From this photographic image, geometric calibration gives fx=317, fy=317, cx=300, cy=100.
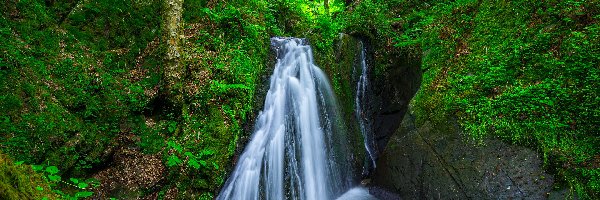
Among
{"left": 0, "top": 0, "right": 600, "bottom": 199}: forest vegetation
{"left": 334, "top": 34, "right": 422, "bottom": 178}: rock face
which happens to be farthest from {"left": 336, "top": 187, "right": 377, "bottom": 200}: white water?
{"left": 0, "top": 0, "right": 600, "bottom": 199}: forest vegetation

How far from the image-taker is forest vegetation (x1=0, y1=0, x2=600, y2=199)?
514 cm

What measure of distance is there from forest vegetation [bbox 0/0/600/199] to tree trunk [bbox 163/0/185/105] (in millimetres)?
21

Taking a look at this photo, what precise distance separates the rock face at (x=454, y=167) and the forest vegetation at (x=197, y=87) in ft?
0.76

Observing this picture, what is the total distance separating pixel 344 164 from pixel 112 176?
5360mm

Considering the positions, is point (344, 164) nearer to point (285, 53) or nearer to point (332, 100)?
point (332, 100)

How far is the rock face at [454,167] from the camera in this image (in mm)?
5168

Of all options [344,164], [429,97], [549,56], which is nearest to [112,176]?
[344,164]

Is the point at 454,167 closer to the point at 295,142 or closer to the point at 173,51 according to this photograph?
the point at 295,142

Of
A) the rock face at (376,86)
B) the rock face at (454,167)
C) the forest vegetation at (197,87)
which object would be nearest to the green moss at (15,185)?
the forest vegetation at (197,87)

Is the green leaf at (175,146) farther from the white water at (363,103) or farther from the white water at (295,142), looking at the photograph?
the white water at (363,103)

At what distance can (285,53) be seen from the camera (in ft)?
28.3

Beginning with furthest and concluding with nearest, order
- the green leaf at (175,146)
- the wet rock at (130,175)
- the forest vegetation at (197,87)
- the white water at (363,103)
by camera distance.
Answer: the white water at (363,103) → the green leaf at (175,146) → the wet rock at (130,175) → the forest vegetation at (197,87)

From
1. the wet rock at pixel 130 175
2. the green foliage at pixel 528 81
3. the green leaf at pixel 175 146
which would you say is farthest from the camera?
the green leaf at pixel 175 146

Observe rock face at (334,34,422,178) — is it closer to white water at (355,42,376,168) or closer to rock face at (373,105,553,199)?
white water at (355,42,376,168)
